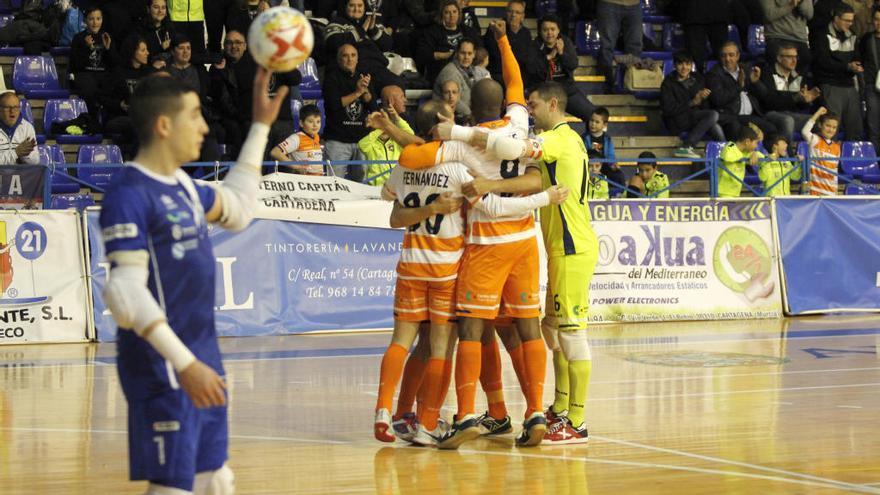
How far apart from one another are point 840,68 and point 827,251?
5.93 metres

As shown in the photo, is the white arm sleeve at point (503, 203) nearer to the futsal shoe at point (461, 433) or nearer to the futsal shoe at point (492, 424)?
the futsal shoe at point (461, 433)

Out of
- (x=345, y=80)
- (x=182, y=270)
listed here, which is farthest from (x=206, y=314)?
(x=345, y=80)

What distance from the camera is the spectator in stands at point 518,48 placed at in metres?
19.6

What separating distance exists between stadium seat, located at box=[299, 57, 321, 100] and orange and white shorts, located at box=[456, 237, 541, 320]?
1137 centimetres

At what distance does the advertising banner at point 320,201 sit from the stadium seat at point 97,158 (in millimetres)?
2635

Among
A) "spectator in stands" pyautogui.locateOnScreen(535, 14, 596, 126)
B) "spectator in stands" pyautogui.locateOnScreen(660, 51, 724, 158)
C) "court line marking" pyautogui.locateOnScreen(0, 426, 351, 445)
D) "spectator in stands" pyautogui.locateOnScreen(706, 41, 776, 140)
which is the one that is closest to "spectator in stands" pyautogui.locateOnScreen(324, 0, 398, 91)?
"spectator in stands" pyautogui.locateOnScreen(535, 14, 596, 126)

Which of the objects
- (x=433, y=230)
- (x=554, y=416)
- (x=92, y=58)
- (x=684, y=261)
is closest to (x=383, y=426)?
(x=554, y=416)

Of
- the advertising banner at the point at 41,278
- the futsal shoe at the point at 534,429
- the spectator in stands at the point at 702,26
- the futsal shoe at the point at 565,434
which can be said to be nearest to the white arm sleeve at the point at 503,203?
the futsal shoe at the point at 534,429

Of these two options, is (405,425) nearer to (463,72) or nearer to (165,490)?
(165,490)

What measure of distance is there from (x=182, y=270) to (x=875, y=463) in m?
4.66

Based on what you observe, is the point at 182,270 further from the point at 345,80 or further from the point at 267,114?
the point at 345,80

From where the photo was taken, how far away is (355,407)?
396 inches

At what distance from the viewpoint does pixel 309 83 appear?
64.0ft

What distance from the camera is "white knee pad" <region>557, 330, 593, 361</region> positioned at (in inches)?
331
